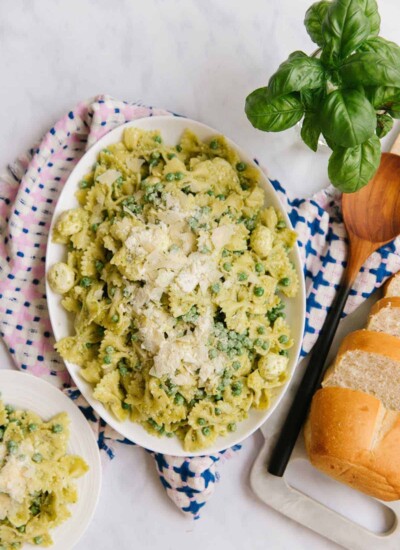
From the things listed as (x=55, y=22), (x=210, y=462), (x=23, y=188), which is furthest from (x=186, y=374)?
(x=55, y=22)

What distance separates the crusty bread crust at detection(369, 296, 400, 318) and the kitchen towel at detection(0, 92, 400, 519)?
16 cm

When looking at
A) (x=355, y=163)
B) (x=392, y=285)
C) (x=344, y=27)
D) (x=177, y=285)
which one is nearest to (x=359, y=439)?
(x=392, y=285)

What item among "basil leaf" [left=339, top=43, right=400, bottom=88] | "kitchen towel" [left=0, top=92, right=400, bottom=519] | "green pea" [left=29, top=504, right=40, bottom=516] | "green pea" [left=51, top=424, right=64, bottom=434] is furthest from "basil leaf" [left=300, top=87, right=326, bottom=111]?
"green pea" [left=29, top=504, right=40, bottom=516]

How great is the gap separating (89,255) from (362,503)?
2.31 meters

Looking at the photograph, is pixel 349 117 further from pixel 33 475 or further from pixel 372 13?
pixel 33 475

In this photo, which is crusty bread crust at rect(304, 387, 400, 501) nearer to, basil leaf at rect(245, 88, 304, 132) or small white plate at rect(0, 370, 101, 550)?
small white plate at rect(0, 370, 101, 550)

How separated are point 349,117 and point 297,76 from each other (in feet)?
1.01

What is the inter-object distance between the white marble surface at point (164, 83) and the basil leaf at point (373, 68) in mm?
1076

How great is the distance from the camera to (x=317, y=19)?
10.5 feet

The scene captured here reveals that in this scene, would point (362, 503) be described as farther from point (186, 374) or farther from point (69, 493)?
point (69, 493)

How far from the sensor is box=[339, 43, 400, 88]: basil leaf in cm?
280

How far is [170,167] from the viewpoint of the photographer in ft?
11.6

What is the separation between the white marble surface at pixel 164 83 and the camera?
394 cm

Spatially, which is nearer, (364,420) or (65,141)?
(364,420)
